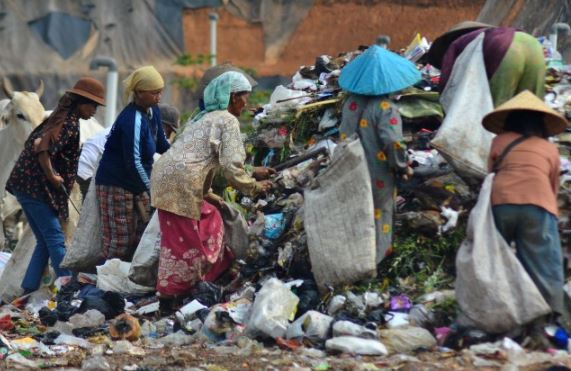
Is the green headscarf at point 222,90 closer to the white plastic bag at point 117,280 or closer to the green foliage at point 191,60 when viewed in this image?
the white plastic bag at point 117,280

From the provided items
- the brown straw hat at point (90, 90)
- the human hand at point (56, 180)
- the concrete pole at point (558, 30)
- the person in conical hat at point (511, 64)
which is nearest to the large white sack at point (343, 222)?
the person in conical hat at point (511, 64)

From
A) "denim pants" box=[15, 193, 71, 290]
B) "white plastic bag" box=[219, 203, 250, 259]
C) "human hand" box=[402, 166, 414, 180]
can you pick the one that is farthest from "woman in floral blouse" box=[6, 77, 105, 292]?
"human hand" box=[402, 166, 414, 180]

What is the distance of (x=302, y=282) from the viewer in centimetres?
764

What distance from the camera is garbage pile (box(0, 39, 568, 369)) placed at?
6961 millimetres

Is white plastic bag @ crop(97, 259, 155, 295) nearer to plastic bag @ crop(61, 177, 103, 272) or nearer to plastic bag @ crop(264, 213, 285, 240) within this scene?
plastic bag @ crop(61, 177, 103, 272)

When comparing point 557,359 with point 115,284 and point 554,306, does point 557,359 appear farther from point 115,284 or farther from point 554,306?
point 115,284

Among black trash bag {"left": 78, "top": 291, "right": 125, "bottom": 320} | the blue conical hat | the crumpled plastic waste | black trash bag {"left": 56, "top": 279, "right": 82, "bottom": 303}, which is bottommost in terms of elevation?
black trash bag {"left": 56, "top": 279, "right": 82, "bottom": 303}

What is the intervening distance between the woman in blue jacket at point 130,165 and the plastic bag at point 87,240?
0.08m

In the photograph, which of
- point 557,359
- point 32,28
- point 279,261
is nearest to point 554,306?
point 557,359

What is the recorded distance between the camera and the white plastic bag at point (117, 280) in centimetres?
873

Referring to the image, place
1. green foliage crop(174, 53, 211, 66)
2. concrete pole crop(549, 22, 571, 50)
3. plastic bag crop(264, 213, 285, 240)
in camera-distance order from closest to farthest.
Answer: plastic bag crop(264, 213, 285, 240) < concrete pole crop(549, 22, 571, 50) < green foliage crop(174, 53, 211, 66)

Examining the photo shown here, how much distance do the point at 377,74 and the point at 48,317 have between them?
263 centimetres

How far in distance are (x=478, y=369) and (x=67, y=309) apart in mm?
3119

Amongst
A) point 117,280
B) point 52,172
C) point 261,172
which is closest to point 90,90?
point 52,172
